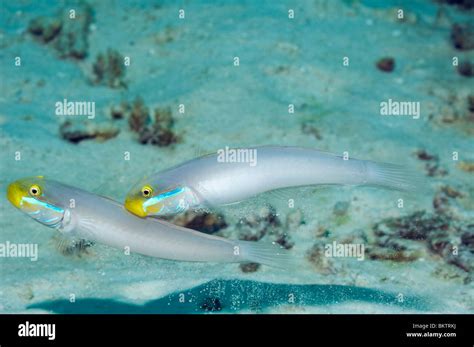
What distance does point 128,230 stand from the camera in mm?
3705

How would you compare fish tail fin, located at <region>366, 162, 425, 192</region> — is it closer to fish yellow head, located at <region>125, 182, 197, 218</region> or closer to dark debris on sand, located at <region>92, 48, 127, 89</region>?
fish yellow head, located at <region>125, 182, 197, 218</region>

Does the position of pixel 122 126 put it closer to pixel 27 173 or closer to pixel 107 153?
pixel 107 153

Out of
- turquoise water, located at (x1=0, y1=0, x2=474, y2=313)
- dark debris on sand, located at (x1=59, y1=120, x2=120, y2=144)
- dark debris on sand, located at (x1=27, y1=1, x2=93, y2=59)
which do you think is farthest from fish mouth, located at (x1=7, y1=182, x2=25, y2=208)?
dark debris on sand, located at (x1=27, y1=1, x2=93, y2=59)

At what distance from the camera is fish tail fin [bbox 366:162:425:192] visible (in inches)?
148

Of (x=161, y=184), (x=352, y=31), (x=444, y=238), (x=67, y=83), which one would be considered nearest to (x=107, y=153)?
(x=67, y=83)

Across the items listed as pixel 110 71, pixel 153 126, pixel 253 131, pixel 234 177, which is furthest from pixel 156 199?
pixel 110 71

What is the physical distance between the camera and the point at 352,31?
436 inches

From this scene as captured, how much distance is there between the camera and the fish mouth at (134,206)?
3545 millimetres

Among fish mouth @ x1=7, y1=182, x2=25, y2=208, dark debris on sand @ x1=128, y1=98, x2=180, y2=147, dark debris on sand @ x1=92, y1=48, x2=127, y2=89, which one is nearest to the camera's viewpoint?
fish mouth @ x1=7, y1=182, x2=25, y2=208

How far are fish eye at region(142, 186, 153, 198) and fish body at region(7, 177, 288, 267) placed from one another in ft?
1.07

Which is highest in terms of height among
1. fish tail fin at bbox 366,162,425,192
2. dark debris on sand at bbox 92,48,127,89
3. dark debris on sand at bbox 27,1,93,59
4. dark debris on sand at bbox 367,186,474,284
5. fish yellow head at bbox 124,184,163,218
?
dark debris on sand at bbox 27,1,93,59

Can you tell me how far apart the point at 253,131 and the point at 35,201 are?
4609mm

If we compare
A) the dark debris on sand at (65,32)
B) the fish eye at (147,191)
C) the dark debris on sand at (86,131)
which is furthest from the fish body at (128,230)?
the dark debris on sand at (65,32)
